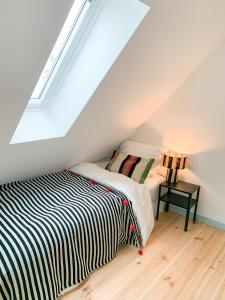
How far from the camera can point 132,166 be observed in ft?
9.29

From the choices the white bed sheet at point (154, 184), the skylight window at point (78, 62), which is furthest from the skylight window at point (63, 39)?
the white bed sheet at point (154, 184)

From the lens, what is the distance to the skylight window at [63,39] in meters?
1.78

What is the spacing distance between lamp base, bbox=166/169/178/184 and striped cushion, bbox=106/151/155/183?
27 centimetres

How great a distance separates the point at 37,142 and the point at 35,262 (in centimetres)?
99

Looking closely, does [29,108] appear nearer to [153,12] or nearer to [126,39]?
[126,39]

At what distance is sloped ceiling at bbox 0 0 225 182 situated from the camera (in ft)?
4.18

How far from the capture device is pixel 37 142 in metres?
2.18

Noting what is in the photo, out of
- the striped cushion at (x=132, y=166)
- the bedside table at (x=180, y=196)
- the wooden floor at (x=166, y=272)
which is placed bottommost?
the wooden floor at (x=166, y=272)

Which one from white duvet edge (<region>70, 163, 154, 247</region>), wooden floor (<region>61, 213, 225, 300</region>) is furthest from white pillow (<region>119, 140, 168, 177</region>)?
wooden floor (<region>61, 213, 225, 300</region>)

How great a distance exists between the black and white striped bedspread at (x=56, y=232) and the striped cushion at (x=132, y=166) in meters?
0.44

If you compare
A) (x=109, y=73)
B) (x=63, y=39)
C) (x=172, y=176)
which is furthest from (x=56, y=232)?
(x=172, y=176)

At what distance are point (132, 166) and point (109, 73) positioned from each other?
48.7 inches

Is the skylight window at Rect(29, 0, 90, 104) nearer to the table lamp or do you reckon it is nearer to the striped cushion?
the striped cushion

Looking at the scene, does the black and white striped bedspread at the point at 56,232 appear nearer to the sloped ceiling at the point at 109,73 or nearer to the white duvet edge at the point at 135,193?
the white duvet edge at the point at 135,193
